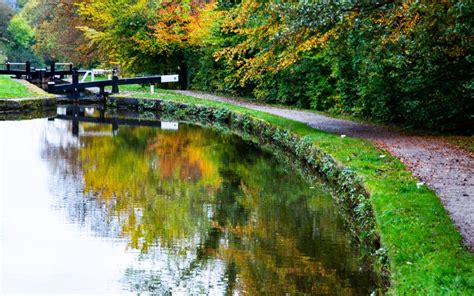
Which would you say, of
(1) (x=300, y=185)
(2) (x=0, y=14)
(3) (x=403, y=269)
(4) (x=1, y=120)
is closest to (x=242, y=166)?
(1) (x=300, y=185)

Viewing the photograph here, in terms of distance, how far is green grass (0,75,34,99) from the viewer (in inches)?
1084

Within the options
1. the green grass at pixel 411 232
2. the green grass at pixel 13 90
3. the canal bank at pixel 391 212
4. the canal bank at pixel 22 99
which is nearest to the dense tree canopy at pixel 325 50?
the canal bank at pixel 391 212

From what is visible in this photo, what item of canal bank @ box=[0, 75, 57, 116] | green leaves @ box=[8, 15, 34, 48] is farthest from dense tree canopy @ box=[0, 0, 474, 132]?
green leaves @ box=[8, 15, 34, 48]

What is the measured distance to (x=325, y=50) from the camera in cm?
2109

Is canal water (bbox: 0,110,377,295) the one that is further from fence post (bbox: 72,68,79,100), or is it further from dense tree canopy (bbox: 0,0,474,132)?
fence post (bbox: 72,68,79,100)

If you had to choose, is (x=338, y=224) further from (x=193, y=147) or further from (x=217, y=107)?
(x=217, y=107)

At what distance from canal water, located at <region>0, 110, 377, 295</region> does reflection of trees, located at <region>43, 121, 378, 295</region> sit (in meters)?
0.02

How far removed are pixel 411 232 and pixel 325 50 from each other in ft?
44.4

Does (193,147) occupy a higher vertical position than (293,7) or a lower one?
lower

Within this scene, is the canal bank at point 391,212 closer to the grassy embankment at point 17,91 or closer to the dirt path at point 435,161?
the dirt path at point 435,161

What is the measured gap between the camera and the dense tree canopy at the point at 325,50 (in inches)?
A: 533

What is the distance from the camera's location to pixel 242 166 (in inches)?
623

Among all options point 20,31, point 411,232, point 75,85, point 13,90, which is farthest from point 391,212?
point 20,31

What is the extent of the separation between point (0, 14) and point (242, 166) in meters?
57.0
